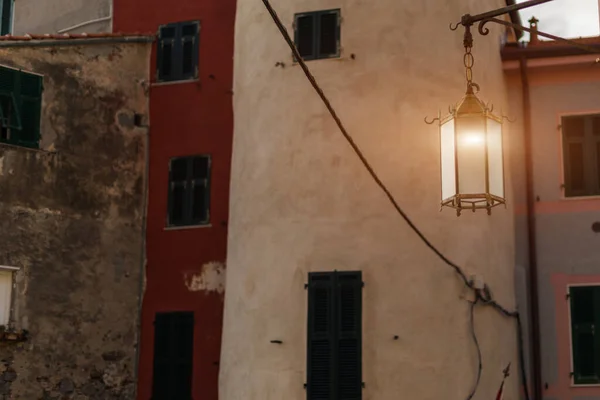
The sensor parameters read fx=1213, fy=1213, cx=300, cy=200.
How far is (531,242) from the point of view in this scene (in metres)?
18.0

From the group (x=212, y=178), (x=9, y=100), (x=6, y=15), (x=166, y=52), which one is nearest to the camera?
(x=9, y=100)

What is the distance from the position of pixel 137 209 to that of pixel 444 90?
17.2 ft

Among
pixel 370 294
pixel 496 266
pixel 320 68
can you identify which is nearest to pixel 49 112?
pixel 320 68

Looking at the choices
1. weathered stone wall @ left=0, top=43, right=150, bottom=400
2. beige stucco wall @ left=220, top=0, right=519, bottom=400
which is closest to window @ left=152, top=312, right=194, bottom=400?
weathered stone wall @ left=0, top=43, right=150, bottom=400

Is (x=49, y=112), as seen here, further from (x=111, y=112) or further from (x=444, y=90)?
(x=444, y=90)

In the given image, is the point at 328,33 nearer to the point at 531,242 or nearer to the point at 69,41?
the point at 69,41

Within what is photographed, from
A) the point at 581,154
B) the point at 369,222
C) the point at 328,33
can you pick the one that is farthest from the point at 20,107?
the point at 581,154

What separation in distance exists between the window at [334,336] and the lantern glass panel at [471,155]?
22.3 feet

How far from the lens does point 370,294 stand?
651 inches

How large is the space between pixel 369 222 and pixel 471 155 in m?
6.86

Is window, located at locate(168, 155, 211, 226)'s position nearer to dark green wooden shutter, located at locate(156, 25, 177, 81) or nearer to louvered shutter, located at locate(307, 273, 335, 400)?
dark green wooden shutter, located at locate(156, 25, 177, 81)

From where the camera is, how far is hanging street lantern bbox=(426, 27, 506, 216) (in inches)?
388

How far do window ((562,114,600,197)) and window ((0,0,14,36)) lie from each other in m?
10.9

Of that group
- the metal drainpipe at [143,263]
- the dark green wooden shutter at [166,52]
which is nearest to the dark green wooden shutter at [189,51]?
the dark green wooden shutter at [166,52]
